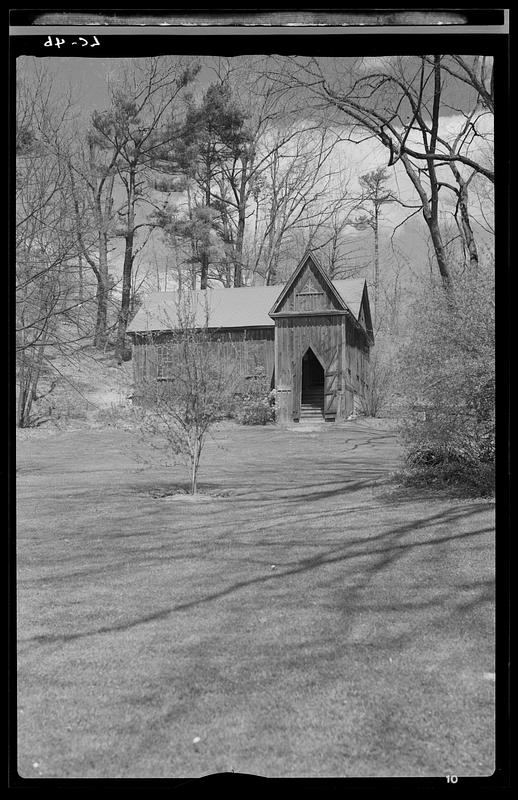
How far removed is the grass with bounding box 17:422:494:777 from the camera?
1.24 metres

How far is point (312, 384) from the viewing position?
2.71 metres

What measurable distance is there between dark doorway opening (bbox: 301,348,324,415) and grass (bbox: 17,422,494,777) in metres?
0.13

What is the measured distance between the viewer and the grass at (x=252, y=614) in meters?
1.24

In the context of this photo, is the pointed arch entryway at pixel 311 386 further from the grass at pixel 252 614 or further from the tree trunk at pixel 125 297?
the tree trunk at pixel 125 297

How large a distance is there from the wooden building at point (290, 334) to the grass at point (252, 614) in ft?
0.57

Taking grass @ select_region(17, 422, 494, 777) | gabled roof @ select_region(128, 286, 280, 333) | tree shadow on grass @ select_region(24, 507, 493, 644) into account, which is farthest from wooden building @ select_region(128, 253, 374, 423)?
tree shadow on grass @ select_region(24, 507, 493, 644)

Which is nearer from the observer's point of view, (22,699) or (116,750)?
(116,750)

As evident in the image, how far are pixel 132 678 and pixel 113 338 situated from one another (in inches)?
50.3

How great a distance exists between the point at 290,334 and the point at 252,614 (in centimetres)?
140

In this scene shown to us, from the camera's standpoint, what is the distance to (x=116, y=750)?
121 centimetres

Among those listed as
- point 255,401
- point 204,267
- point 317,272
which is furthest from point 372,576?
point 204,267

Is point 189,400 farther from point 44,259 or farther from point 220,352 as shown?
point 44,259
